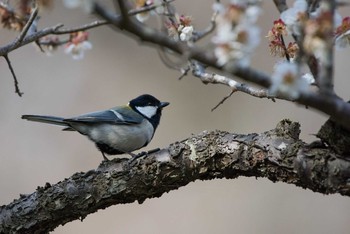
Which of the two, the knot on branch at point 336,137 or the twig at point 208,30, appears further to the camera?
the twig at point 208,30

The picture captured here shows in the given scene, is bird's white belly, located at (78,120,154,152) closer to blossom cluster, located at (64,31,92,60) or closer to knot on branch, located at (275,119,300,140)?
blossom cluster, located at (64,31,92,60)

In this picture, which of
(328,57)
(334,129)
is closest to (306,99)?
(328,57)

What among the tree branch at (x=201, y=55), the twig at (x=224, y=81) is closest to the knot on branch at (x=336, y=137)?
the twig at (x=224, y=81)

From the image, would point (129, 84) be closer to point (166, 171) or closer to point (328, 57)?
point (166, 171)

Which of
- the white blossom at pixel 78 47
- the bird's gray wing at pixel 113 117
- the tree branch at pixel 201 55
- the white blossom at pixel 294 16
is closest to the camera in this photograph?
the tree branch at pixel 201 55

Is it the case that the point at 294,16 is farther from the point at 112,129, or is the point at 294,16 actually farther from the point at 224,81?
the point at 112,129

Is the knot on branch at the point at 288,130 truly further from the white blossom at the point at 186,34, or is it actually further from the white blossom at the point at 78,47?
the white blossom at the point at 78,47

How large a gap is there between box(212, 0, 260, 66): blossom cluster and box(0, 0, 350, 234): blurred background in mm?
2256

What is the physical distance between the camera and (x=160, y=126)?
11.3 feet

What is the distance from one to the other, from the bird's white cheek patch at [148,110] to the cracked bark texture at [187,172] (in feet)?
2.30

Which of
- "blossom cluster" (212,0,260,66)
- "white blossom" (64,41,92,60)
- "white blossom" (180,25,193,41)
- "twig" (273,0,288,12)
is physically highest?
"white blossom" (64,41,92,60)

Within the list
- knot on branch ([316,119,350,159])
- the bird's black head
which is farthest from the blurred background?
knot on branch ([316,119,350,159])

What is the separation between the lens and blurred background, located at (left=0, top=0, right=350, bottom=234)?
313 centimetres

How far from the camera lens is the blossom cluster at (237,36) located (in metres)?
0.82
